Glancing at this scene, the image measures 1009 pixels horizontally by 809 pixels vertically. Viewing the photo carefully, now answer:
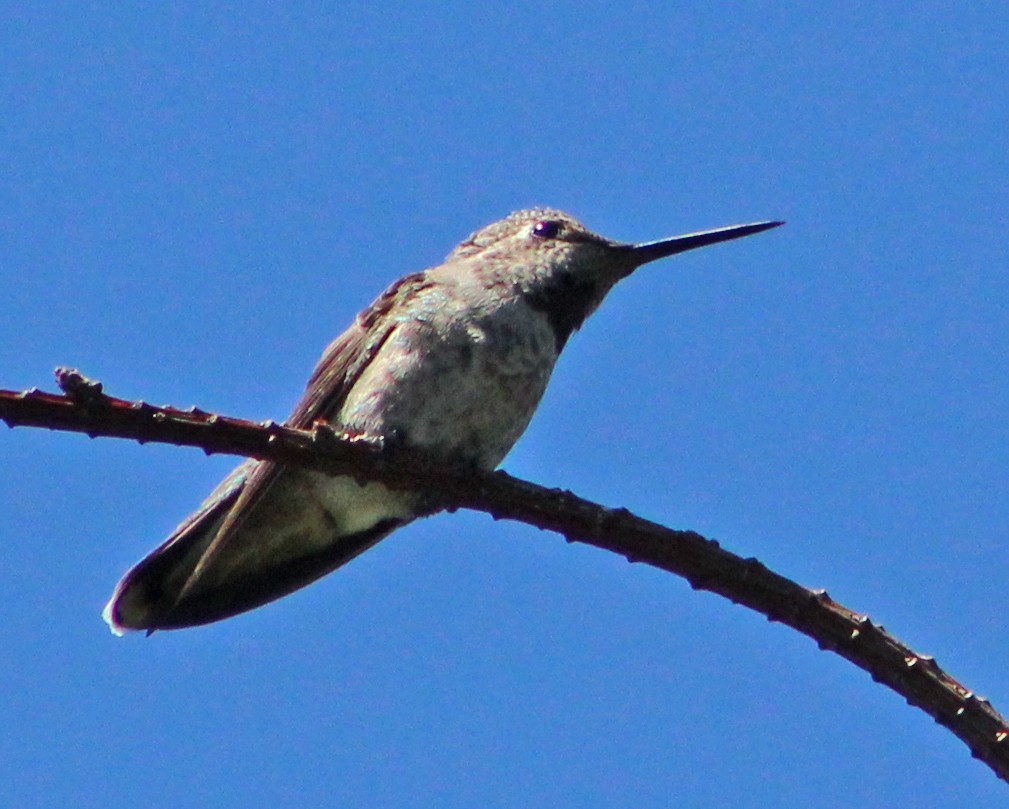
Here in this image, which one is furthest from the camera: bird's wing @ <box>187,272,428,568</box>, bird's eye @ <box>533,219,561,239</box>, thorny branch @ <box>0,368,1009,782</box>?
bird's eye @ <box>533,219,561,239</box>

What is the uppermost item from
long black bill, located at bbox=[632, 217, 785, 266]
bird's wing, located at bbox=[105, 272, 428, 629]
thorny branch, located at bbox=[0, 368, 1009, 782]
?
long black bill, located at bbox=[632, 217, 785, 266]

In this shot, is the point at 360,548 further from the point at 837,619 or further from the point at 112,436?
the point at 837,619

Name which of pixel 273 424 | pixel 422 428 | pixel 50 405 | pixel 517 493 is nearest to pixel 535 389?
pixel 422 428

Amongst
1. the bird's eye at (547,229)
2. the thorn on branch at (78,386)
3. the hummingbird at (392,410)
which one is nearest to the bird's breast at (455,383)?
the hummingbird at (392,410)

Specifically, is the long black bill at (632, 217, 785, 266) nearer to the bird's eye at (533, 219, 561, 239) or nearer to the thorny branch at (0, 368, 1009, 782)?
the bird's eye at (533, 219, 561, 239)

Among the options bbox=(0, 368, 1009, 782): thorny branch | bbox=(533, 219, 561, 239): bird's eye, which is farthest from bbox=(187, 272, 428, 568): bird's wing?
bbox=(0, 368, 1009, 782): thorny branch

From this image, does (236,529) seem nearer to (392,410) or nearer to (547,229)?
(392,410)
